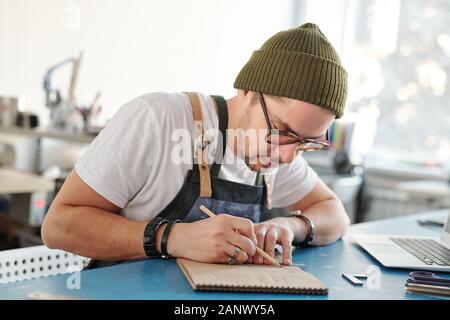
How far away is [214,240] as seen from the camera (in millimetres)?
1274

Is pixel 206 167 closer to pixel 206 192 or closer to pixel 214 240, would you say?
pixel 206 192

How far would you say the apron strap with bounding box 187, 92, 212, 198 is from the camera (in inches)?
60.3

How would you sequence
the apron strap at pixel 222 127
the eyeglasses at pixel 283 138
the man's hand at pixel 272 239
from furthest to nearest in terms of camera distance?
1. the apron strap at pixel 222 127
2. the eyeglasses at pixel 283 138
3. the man's hand at pixel 272 239

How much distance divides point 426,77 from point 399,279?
154 inches

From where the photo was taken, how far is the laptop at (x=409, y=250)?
147 cm

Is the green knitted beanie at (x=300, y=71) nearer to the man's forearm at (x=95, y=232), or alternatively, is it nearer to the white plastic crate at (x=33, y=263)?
the man's forearm at (x=95, y=232)

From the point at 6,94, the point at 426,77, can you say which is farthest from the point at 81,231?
the point at 426,77

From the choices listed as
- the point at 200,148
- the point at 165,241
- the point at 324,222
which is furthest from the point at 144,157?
the point at 324,222

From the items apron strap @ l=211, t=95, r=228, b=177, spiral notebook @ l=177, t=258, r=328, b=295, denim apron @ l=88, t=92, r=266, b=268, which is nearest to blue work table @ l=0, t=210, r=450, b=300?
spiral notebook @ l=177, t=258, r=328, b=295

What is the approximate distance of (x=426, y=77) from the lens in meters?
4.95

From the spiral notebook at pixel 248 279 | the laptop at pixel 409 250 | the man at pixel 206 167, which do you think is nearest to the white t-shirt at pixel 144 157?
the man at pixel 206 167

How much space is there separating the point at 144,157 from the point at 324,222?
56 centimetres

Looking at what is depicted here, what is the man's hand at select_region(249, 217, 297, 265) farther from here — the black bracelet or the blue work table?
the black bracelet

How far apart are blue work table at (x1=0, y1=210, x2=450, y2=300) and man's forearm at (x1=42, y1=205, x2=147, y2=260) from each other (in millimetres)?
87
